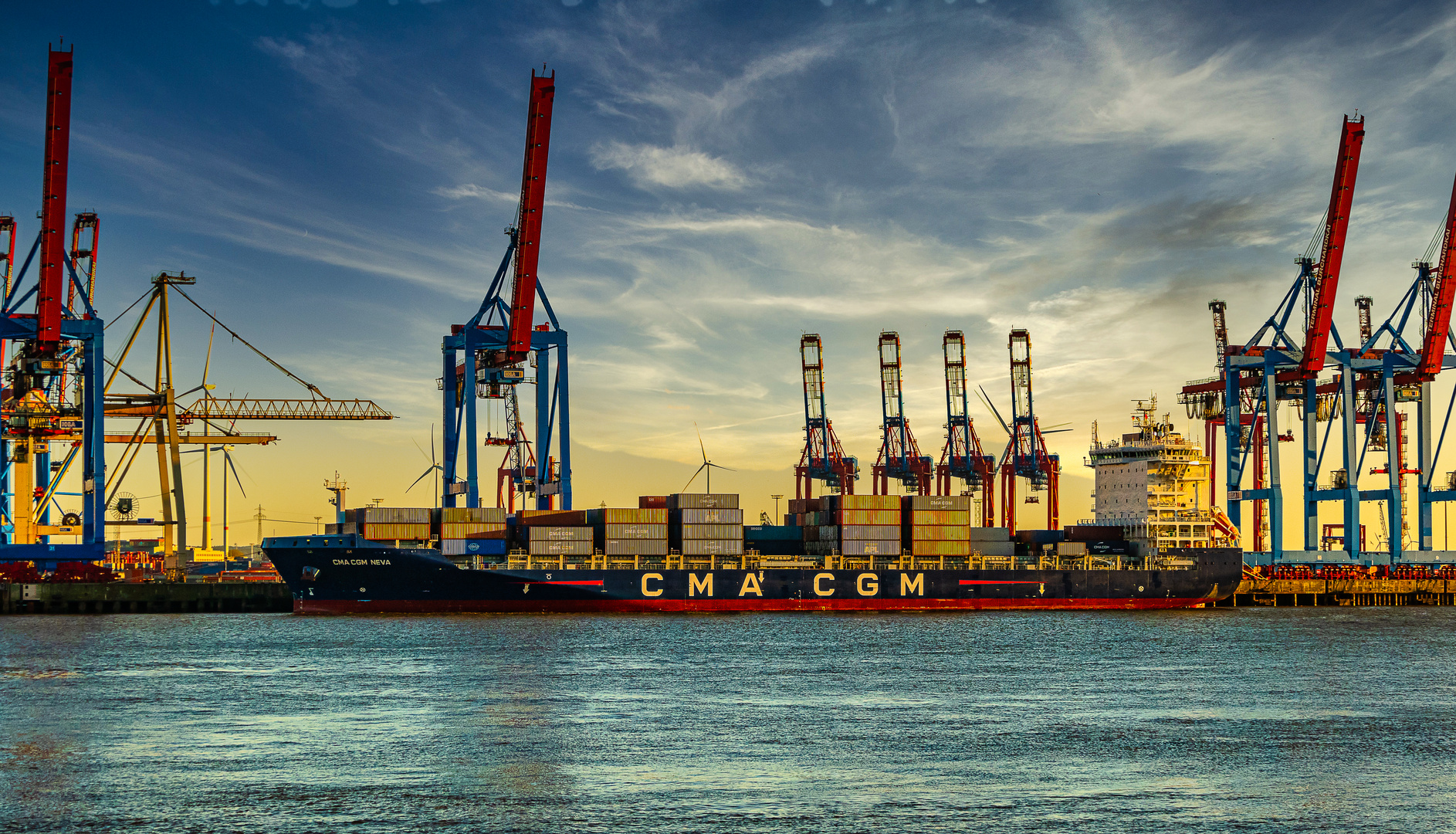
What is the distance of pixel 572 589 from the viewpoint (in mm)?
69812

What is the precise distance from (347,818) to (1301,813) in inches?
629

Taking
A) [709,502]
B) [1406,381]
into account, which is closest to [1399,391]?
[1406,381]

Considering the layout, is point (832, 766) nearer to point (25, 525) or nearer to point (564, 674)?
point (564, 674)

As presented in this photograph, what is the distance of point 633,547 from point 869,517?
14149mm

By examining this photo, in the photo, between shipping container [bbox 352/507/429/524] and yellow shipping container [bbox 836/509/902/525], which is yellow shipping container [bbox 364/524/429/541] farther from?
yellow shipping container [bbox 836/509/902/525]

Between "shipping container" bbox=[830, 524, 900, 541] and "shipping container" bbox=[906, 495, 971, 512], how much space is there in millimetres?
2319

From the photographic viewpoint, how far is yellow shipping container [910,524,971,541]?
7656cm

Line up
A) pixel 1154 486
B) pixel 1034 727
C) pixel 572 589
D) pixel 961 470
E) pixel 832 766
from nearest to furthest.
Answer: pixel 832 766
pixel 1034 727
pixel 572 589
pixel 1154 486
pixel 961 470

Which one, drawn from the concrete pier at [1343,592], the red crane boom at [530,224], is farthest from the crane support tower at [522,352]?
the concrete pier at [1343,592]


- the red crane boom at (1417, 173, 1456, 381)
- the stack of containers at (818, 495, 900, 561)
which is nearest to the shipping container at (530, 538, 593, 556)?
the stack of containers at (818, 495, 900, 561)

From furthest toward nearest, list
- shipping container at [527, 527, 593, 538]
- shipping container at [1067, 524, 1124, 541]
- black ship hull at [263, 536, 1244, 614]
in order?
1. shipping container at [1067, 524, 1124, 541]
2. shipping container at [527, 527, 593, 538]
3. black ship hull at [263, 536, 1244, 614]

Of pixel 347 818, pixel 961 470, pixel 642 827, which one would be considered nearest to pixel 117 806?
pixel 347 818

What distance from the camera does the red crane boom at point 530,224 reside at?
7425cm

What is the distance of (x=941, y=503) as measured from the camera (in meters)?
77.3
